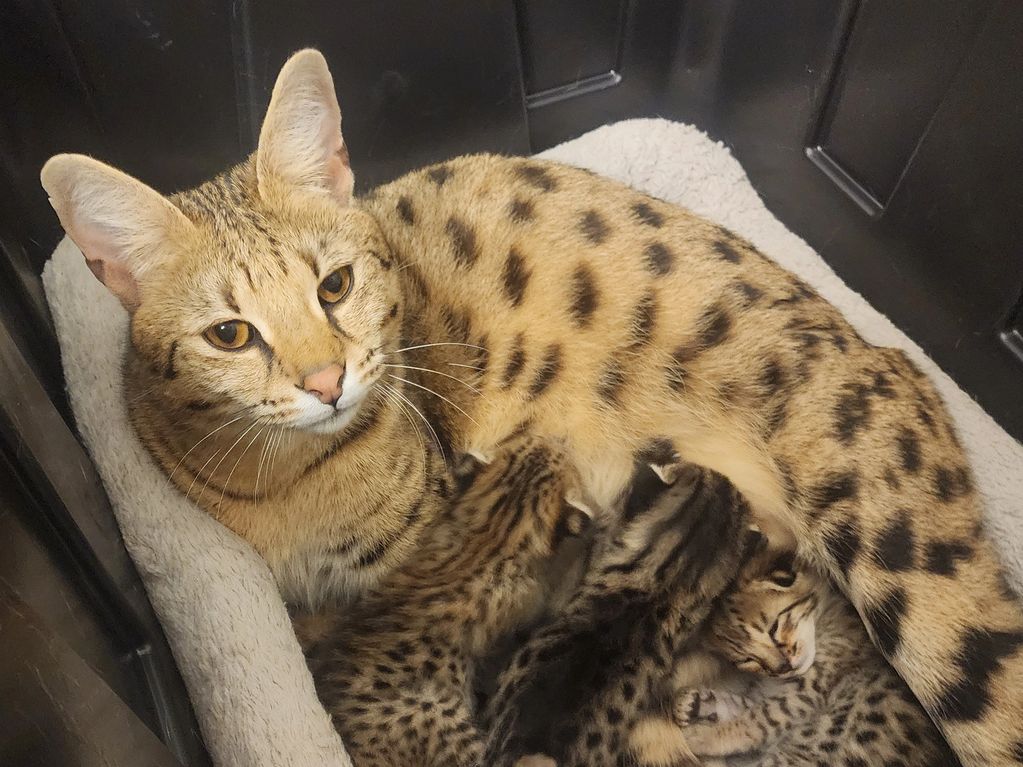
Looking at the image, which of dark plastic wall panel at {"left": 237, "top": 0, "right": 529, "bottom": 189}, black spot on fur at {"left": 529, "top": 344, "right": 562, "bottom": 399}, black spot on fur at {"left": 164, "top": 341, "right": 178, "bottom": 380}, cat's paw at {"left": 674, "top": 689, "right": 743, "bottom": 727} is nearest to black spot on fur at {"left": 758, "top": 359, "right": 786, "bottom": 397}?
black spot on fur at {"left": 529, "top": 344, "right": 562, "bottom": 399}

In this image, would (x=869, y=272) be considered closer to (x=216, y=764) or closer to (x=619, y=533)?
(x=619, y=533)

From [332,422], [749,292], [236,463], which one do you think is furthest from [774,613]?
[236,463]

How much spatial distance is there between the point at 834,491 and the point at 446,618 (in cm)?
68

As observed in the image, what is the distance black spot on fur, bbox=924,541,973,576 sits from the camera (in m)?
1.35

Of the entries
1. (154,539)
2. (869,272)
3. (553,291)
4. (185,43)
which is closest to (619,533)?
(553,291)

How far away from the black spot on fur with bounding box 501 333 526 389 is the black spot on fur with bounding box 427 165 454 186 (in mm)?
358

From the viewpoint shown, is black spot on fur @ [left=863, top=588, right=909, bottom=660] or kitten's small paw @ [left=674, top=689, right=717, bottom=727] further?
kitten's small paw @ [left=674, top=689, right=717, bottom=727]

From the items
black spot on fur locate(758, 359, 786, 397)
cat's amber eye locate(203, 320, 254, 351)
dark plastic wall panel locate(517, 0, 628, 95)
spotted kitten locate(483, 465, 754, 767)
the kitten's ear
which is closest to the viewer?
the kitten's ear

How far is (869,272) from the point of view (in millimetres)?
2068

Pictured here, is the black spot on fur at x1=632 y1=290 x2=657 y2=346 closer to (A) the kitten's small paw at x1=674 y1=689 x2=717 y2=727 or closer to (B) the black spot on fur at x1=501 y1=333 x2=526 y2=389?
(B) the black spot on fur at x1=501 y1=333 x2=526 y2=389

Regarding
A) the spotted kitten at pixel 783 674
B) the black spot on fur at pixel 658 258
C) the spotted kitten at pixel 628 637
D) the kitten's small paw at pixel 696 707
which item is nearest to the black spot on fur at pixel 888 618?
the spotted kitten at pixel 783 674

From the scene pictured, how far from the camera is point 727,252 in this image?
5.25ft

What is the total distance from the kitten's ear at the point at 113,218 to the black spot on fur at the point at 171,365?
0.34 feet

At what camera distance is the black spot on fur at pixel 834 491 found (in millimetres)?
1394
